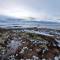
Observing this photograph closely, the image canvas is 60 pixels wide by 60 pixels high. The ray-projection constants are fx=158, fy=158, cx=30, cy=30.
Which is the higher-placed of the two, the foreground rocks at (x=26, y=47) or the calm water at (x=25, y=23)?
the calm water at (x=25, y=23)

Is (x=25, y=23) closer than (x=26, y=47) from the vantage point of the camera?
No

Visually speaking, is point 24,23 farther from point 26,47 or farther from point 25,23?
point 26,47

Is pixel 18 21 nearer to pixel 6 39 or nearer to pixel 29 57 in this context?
pixel 6 39

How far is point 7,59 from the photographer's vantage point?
150 centimetres

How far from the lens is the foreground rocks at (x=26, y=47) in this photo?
1.52 metres

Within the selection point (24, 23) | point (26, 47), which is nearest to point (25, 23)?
point (24, 23)

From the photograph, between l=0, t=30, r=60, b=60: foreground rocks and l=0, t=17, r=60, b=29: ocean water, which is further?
l=0, t=17, r=60, b=29: ocean water

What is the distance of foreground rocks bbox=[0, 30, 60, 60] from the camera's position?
1519 mm

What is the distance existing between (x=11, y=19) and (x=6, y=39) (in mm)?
272

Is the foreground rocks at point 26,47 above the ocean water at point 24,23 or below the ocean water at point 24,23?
below

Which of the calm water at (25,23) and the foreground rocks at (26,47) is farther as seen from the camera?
the calm water at (25,23)

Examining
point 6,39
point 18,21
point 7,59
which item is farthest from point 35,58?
point 18,21

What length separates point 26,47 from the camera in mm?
1576

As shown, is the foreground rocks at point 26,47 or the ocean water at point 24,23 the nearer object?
the foreground rocks at point 26,47
